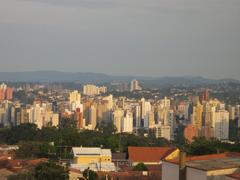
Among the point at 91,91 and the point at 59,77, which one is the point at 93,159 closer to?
the point at 91,91

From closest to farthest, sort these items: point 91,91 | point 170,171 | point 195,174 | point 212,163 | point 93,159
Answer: point 195,174 < point 212,163 < point 170,171 < point 93,159 < point 91,91

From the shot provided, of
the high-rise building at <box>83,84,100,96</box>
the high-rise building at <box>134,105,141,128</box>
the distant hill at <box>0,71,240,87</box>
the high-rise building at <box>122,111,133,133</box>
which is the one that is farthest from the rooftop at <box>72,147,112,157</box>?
the distant hill at <box>0,71,240,87</box>

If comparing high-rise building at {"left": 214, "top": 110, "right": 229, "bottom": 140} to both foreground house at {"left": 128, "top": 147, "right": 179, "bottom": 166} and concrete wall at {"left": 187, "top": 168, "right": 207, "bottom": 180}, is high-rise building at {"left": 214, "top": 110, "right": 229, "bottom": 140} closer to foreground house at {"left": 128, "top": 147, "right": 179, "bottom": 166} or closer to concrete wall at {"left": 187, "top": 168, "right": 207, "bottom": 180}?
foreground house at {"left": 128, "top": 147, "right": 179, "bottom": 166}

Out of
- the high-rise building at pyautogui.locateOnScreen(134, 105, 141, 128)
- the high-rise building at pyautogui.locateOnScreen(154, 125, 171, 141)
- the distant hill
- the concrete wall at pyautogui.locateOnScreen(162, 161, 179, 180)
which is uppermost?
the distant hill

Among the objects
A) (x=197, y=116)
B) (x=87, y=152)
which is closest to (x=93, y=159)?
(x=87, y=152)

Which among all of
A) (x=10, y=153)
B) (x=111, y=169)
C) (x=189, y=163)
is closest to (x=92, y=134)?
(x=10, y=153)
